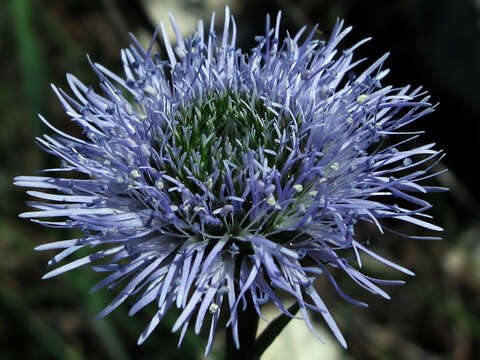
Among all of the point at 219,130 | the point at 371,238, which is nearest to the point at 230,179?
the point at 219,130

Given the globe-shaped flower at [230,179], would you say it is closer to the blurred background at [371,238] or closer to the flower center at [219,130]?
the flower center at [219,130]

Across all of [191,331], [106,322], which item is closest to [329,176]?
[191,331]

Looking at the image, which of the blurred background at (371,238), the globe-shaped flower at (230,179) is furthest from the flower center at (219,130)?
the blurred background at (371,238)

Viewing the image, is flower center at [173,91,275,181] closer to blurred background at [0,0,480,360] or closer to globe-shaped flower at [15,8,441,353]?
globe-shaped flower at [15,8,441,353]

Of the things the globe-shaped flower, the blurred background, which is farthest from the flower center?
the blurred background

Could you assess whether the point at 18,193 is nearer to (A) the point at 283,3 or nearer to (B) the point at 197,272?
(A) the point at 283,3

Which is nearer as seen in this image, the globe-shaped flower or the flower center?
the globe-shaped flower
